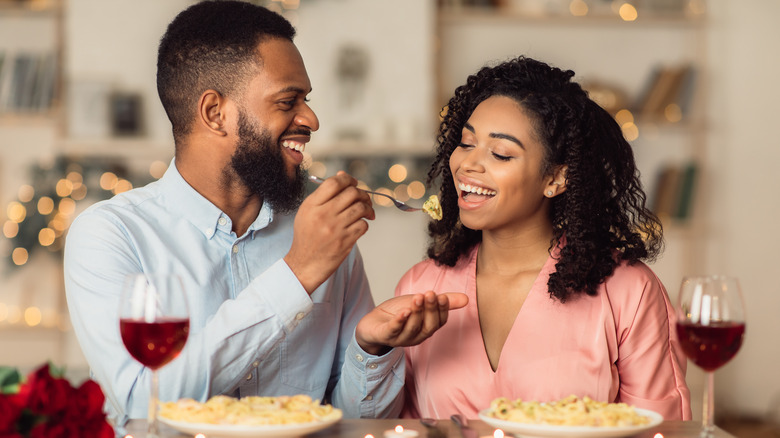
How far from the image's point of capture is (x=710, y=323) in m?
1.12

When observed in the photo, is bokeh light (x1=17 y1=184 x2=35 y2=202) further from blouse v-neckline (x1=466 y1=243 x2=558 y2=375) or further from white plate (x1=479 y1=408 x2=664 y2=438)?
white plate (x1=479 y1=408 x2=664 y2=438)

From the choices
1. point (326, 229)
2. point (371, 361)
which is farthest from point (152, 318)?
point (371, 361)

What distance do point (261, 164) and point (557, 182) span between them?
0.68m

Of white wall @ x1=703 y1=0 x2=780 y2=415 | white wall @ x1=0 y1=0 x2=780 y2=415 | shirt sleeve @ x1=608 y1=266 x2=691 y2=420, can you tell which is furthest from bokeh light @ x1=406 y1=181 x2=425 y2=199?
shirt sleeve @ x1=608 y1=266 x2=691 y2=420

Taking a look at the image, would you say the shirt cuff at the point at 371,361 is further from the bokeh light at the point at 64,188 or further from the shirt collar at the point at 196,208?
the bokeh light at the point at 64,188

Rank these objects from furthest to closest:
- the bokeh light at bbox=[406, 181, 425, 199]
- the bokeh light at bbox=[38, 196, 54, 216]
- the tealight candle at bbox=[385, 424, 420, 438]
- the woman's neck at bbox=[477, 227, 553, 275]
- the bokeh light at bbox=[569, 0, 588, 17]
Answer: the bokeh light at bbox=[569, 0, 588, 17] < the bokeh light at bbox=[406, 181, 425, 199] < the bokeh light at bbox=[38, 196, 54, 216] < the woman's neck at bbox=[477, 227, 553, 275] < the tealight candle at bbox=[385, 424, 420, 438]

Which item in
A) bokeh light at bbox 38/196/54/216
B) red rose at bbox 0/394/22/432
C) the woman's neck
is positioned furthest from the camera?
bokeh light at bbox 38/196/54/216

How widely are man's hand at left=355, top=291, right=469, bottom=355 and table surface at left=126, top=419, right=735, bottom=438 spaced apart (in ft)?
0.63

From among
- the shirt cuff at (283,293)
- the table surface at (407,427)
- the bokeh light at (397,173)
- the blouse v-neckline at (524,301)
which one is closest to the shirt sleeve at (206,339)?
the shirt cuff at (283,293)

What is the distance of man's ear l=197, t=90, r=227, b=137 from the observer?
182 cm

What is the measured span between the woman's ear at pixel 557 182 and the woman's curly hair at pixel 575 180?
0.04ft

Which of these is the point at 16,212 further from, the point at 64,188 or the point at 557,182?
the point at 557,182

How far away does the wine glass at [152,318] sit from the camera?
3.46 ft

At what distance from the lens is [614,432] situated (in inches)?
44.4
